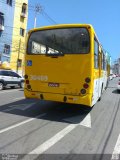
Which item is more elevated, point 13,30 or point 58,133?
point 13,30

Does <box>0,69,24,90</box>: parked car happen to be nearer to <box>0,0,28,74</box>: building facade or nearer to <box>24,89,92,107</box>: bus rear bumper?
<box>24,89,92,107</box>: bus rear bumper

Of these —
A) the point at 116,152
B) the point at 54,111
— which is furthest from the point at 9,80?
the point at 116,152

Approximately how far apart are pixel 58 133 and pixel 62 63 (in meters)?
2.88

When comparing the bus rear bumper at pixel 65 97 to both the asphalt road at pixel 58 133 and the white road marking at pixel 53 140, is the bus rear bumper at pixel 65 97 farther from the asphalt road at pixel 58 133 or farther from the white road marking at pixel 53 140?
the white road marking at pixel 53 140

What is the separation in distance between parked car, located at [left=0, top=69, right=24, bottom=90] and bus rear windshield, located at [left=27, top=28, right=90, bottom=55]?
1178cm

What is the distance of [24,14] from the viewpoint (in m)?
48.4

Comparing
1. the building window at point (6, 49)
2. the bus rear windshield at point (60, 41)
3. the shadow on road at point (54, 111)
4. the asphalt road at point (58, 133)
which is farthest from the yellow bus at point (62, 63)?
the building window at point (6, 49)

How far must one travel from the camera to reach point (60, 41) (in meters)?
9.79

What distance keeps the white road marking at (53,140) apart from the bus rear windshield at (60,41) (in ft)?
8.61

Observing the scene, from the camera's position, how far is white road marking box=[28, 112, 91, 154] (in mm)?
5992

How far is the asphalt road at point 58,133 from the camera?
5.89 meters

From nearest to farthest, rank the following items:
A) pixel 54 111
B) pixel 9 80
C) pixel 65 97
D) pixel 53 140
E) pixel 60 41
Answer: pixel 53 140
pixel 65 97
pixel 60 41
pixel 54 111
pixel 9 80

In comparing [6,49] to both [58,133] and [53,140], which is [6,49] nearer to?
[58,133]

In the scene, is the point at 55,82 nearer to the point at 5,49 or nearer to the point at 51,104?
the point at 51,104
